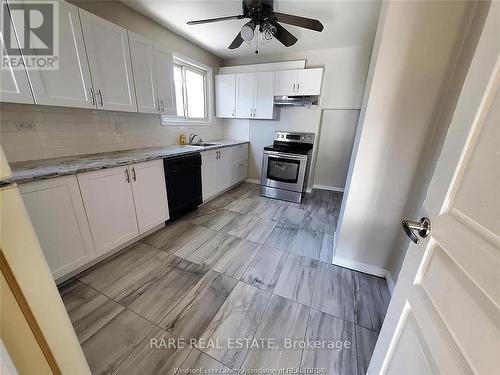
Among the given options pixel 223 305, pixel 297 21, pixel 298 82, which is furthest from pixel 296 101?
pixel 223 305

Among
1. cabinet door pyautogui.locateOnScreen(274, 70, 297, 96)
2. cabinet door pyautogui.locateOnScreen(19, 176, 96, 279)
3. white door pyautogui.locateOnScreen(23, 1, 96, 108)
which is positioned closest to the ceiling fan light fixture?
white door pyautogui.locateOnScreen(23, 1, 96, 108)

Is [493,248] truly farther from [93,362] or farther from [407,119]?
[93,362]

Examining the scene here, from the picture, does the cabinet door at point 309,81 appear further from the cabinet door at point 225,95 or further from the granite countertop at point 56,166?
the granite countertop at point 56,166

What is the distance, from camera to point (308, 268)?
194 cm

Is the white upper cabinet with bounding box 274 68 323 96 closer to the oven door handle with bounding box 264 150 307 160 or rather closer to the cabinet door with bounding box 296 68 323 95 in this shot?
the cabinet door with bounding box 296 68 323 95

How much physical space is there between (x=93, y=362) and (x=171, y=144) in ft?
9.14

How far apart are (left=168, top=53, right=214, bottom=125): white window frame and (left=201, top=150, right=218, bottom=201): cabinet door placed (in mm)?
837

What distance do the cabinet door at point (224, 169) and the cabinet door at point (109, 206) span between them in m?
1.63

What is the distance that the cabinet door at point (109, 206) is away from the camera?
5.50 ft

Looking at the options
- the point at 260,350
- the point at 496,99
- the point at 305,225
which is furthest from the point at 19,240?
the point at 305,225

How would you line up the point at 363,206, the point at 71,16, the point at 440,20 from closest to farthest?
1. the point at 440,20
2. the point at 71,16
3. the point at 363,206

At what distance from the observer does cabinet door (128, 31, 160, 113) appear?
2191 millimetres

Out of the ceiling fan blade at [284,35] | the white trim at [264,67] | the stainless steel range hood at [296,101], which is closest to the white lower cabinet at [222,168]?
the stainless steel range hood at [296,101]

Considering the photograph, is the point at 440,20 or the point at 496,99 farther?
the point at 440,20
